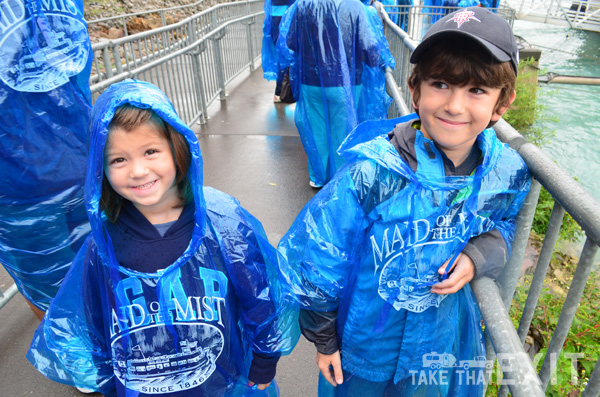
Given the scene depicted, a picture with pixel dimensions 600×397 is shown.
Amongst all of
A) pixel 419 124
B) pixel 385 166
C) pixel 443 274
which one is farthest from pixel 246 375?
pixel 419 124

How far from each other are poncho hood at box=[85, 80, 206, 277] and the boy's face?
0.70 metres

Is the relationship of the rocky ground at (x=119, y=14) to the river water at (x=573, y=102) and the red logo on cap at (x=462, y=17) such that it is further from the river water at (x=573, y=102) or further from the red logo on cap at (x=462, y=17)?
the red logo on cap at (x=462, y=17)

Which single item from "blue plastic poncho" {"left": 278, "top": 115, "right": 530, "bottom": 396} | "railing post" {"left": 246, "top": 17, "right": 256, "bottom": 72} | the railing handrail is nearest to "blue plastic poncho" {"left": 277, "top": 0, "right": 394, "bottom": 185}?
the railing handrail

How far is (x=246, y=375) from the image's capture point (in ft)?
5.48

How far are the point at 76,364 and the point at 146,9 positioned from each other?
1411cm

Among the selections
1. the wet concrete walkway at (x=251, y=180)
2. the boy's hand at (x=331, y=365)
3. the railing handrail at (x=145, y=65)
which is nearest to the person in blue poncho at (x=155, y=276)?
the boy's hand at (x=331, y=365)

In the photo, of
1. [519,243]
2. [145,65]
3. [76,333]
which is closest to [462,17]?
[519,243]

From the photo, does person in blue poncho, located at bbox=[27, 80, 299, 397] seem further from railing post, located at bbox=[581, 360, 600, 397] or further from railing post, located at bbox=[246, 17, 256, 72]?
railing post, located at bbox=[246, 17, 256, 72]

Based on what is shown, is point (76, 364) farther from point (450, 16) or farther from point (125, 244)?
point (450, 16)

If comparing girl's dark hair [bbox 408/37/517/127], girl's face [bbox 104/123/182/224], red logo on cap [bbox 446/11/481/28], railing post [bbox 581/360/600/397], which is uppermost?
red logo on cap [bbox 446/11/481/28]

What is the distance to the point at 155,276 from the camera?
52.4 inches

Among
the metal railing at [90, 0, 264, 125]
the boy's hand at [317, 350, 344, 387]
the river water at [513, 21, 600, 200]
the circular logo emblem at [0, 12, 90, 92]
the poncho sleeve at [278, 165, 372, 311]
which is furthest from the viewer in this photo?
the river water at [513, 21, 600, 200]

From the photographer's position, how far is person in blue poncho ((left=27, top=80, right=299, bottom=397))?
1297 mm

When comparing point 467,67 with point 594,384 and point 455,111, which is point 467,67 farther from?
point 594,384
